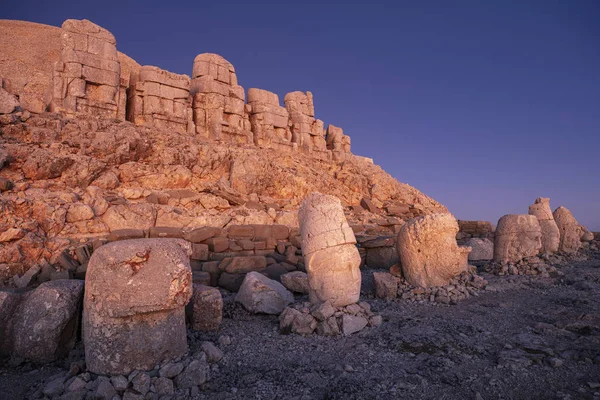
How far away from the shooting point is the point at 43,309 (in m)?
4.22

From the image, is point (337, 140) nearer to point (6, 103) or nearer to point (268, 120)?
point (268, 120)

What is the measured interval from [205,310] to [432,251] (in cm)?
471

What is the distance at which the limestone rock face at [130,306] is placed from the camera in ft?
12.3

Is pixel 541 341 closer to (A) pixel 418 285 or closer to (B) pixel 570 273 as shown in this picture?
(A) pixel 418 285

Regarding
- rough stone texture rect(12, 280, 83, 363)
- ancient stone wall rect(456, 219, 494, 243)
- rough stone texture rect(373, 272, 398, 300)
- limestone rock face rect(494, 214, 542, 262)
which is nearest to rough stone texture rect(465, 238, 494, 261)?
limestone rock face rect(494, 214, 542, 262)

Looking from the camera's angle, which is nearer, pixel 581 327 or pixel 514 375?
pixel 514 375

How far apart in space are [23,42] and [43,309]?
35.6m

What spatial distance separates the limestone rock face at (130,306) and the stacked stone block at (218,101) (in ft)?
42.3

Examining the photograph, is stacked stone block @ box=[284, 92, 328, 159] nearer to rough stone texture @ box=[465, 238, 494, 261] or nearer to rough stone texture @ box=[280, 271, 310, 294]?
rough stone texture @ box=[465, 238, 494, 261]

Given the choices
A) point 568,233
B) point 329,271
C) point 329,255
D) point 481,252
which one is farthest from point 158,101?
point 568,233

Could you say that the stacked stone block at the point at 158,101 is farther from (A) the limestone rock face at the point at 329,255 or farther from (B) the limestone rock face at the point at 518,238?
(B) the limestone rock face at the point at 518,238

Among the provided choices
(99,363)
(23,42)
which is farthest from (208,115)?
(23,42)

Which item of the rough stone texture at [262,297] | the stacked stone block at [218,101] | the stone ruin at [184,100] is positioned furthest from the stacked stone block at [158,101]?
the rough stone texture at [262,297]

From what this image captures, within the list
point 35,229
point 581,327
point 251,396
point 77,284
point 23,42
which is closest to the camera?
point 251,396
